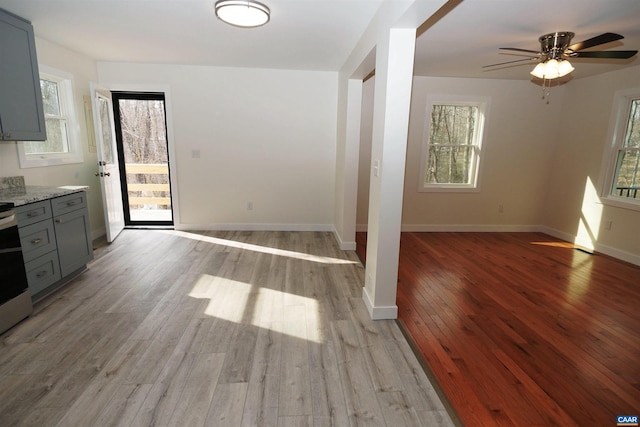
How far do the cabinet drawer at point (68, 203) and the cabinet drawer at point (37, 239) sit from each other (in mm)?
144

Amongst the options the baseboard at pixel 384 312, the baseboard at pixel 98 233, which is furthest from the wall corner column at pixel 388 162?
the baseboard at pixel 98 233

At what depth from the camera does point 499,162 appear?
5.34 metres

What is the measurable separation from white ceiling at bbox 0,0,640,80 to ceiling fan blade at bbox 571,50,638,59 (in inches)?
9.5

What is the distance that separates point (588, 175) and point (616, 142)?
55 cm

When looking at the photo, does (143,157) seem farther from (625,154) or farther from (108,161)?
(625,154)

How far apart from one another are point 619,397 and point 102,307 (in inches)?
146

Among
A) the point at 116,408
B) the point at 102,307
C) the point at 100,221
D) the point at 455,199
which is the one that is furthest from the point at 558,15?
the point at 100,221

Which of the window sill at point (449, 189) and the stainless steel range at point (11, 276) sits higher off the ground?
the window sill at point (449, 189)

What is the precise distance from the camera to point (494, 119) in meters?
5.20

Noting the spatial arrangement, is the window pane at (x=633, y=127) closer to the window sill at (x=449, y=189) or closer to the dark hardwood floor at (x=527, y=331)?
the dark hardwood floor at (x=527, y=331)

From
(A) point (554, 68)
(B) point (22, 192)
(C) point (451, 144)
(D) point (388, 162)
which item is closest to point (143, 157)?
(B) point (22, 192)

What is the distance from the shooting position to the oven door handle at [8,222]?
231 cm

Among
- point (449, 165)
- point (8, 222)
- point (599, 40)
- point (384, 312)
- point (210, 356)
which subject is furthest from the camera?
point (449, 165)

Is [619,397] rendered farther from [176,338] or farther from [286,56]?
[286,56]
